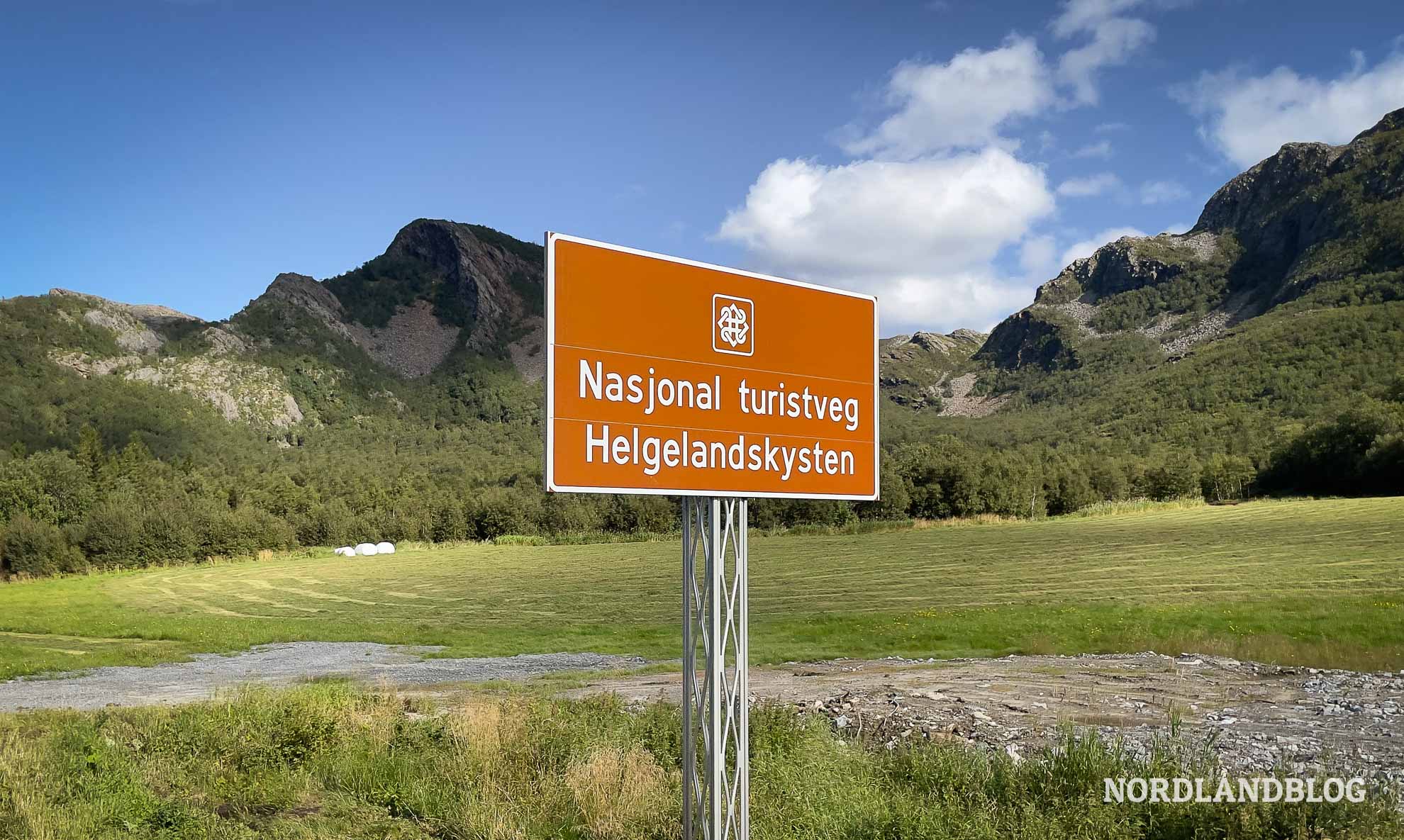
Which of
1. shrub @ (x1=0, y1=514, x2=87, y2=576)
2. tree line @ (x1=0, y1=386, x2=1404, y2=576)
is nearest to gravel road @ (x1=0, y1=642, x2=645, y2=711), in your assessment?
tree line @ (x1=0, y1=386, x2=1404, y2=576)

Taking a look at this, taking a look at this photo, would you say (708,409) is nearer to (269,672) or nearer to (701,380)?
(701,380)

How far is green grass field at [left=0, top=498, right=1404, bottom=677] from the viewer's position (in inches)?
927

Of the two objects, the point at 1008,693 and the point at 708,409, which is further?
the point at 1008,693

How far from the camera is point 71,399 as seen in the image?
451 feet

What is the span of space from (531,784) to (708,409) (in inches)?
173

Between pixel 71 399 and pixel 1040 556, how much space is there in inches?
5837

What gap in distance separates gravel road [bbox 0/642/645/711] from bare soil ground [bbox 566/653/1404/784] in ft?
13.9

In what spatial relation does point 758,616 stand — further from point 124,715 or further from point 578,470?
point 578,470

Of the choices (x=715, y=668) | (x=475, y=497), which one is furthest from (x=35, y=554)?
(x=715, y=668)

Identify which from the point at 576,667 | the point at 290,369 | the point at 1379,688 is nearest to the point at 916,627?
the point at 576,667

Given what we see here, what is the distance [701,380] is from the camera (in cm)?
571

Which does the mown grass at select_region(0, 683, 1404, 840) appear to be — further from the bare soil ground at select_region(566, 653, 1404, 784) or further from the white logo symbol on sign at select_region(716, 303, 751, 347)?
the white logo symbol on sign at select_region(716, 303, 751, 347)

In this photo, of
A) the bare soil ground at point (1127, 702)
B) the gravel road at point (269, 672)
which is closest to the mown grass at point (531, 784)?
the bare soil ground at point (1127, 702)

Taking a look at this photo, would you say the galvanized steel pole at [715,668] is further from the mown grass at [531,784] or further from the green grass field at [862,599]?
the green grass field at [862,599]
